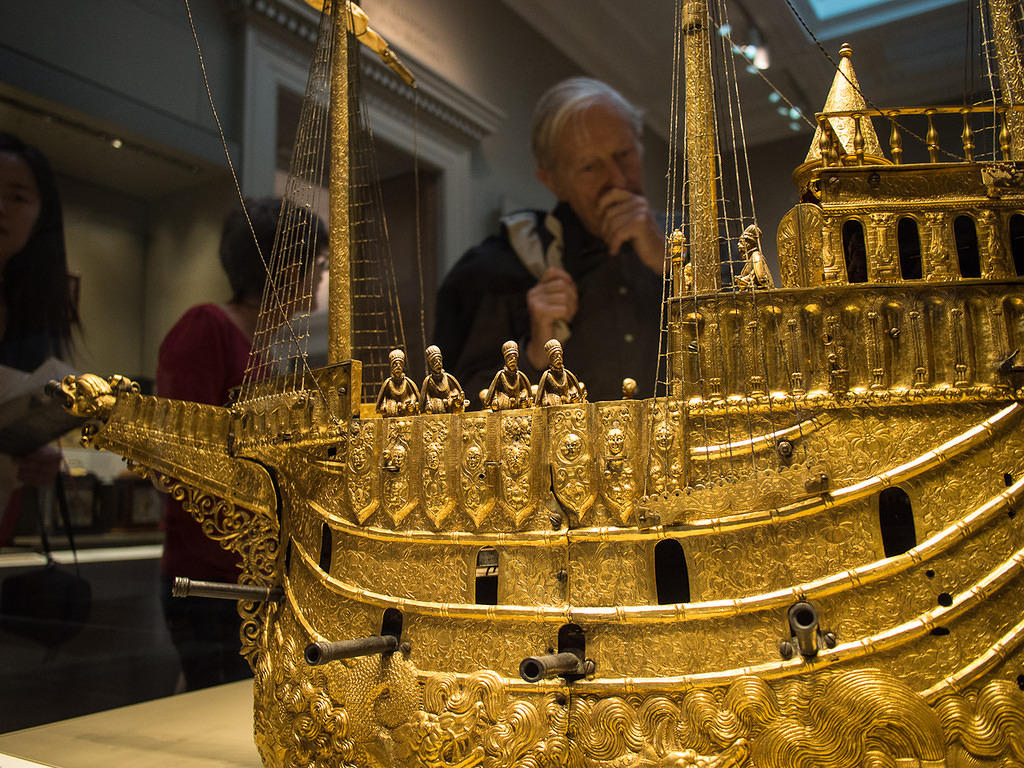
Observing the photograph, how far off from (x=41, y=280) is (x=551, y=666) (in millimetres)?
5871

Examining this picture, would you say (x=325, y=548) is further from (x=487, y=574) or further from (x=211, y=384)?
(x=211, y=384)

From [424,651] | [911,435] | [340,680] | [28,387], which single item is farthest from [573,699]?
[28,387]

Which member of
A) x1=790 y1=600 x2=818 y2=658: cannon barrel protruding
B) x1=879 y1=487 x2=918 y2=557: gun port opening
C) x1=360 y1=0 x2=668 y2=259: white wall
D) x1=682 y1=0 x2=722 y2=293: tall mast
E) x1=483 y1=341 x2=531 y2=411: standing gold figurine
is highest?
x1=360 y1=0 x2=668 y2=259: white wall

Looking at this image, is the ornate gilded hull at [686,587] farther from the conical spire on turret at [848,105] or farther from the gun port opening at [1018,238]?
the conical spire on turret at [848,105]

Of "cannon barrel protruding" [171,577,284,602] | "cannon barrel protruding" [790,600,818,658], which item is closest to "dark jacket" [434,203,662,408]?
"cannon barrel protruding" [171,577,284,602]

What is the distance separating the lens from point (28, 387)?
23.0ft

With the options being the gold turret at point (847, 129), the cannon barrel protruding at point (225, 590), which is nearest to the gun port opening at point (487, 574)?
the cannon barrel protruding at point (225, 590)

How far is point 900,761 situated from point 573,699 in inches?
55.7

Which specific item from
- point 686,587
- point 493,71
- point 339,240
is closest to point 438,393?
point 339,240

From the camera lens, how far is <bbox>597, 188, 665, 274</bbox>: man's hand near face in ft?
27.3

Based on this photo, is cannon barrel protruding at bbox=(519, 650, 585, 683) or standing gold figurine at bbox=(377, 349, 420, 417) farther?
standing gold figurine at bbox=(377, 349, 420, 417)

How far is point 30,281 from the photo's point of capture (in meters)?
7.10

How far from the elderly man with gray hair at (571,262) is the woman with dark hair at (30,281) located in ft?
11.3

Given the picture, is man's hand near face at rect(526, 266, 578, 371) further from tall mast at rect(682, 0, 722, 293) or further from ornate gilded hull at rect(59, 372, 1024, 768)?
tall mast at rect(682, 0, 722, 293)
